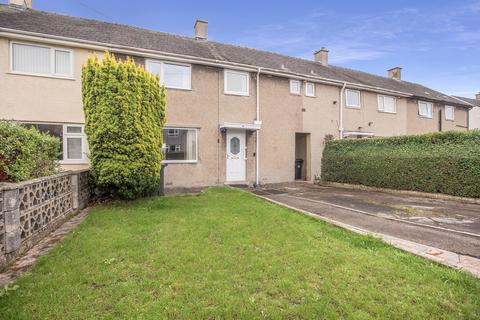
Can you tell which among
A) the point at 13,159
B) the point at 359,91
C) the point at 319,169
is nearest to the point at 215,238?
the point at 13,159

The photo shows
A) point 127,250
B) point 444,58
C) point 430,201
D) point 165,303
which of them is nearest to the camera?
point 165,303

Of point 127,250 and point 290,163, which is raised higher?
point 290,163

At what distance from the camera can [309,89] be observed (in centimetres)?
1605

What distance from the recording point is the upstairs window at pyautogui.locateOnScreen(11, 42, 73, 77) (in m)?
10.2

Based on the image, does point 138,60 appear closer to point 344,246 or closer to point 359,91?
point 344,246

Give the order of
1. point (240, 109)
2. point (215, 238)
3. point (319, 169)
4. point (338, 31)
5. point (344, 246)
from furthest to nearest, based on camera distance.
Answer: point (338, 31) < point (319, 169) < point (240, 109) < point (215, 238) < point (344, 246)

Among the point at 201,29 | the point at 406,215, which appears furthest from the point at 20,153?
the point at 201,29

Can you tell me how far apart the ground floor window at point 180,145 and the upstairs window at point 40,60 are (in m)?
4.43

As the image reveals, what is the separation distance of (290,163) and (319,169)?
7.74 feet

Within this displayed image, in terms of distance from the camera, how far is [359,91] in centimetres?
1803

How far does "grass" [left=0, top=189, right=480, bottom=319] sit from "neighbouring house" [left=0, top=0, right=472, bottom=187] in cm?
708

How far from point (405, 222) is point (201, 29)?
Result: 14572mm

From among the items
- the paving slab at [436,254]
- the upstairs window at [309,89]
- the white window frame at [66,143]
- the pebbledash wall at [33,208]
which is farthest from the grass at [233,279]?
the upstairs window at [309,89]

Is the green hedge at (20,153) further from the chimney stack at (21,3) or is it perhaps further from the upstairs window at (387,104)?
the upstairs window at (387,104)
